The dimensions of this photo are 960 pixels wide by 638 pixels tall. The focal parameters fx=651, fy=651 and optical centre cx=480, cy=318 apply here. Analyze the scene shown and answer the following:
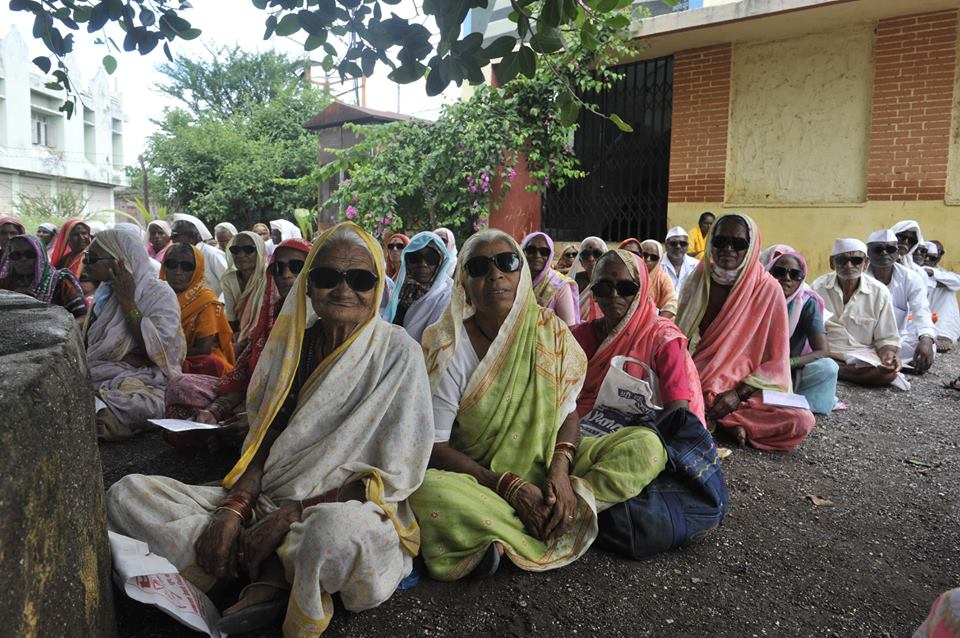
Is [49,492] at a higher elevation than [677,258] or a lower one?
lower

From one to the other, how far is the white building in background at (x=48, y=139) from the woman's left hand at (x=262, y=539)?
2365cm

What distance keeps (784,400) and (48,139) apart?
32755mm

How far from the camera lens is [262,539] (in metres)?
2.17

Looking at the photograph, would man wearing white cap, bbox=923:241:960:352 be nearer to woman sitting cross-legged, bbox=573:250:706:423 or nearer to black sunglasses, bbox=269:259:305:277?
woman sitting cross-legged, bbox=573:250:706:423

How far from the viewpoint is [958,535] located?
297 centimetres

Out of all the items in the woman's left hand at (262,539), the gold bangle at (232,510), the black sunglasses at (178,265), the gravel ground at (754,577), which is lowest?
the gravel ground at (754,577)

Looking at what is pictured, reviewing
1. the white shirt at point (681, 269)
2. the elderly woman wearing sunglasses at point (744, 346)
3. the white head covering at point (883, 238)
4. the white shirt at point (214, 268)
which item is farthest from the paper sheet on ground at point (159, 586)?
the white head covering at point (883, 238)

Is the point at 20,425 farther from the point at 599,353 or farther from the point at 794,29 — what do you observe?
the point at 794,29

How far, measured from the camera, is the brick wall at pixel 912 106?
7.76 metres

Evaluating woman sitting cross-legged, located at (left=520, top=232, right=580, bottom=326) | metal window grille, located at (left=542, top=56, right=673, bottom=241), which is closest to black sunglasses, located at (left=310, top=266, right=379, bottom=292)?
woman sitting cross-legged, located at (left=520, top=232, right=580, bottom=326)

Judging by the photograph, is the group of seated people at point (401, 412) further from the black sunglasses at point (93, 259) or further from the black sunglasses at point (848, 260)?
the black sunglasses at point (848, 260)

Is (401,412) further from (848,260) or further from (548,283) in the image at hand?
(848,260)

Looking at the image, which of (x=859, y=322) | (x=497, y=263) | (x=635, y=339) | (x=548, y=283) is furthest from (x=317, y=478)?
(x=859, y=322)

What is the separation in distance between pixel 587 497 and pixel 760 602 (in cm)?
72
